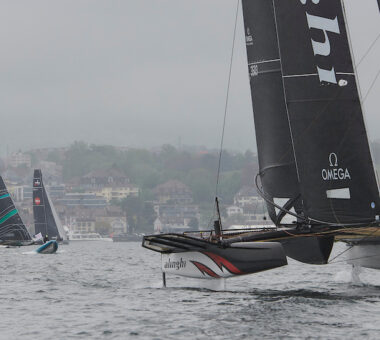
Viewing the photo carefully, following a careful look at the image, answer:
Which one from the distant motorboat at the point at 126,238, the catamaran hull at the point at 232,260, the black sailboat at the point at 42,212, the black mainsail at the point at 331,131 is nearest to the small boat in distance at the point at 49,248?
the black sailboat at the point at 42,212

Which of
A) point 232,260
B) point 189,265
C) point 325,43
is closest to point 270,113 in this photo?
point 325,43

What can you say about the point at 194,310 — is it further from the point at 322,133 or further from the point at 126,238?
the point at 126,238

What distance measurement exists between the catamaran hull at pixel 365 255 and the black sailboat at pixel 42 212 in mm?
54731

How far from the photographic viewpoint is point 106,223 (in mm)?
171750

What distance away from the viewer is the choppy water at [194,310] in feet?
47.3

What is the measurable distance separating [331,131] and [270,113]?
3.47 metres

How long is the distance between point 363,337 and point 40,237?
58.6 metres

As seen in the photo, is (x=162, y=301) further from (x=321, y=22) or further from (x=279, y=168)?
(x=321, y=22)

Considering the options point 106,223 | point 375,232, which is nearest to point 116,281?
point 375,232

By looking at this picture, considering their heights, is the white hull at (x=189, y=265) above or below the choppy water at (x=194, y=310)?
above

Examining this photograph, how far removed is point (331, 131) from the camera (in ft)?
63.0

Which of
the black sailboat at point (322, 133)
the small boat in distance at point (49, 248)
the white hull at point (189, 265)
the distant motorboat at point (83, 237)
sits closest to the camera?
the black sailboat at point (322, 133)

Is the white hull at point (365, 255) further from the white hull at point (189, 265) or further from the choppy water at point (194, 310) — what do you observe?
the white hull at point (189, 265)

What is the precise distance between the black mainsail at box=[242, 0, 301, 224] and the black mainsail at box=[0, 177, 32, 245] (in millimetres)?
38914
